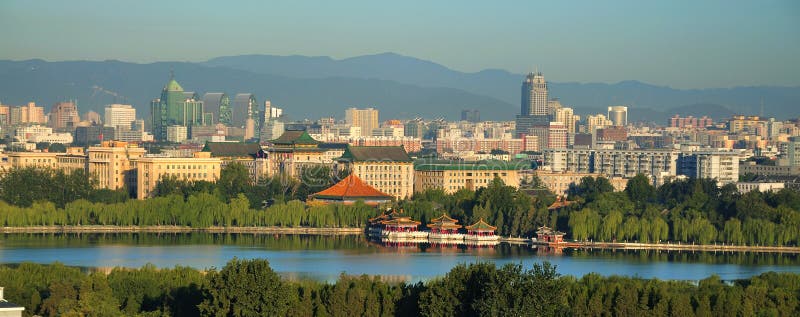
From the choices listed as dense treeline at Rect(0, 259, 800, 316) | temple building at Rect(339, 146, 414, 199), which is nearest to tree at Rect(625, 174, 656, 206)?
temple building at Rect(339, 146, 414, 199)

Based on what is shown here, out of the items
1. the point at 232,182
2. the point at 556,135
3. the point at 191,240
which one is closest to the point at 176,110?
the point at 556,135

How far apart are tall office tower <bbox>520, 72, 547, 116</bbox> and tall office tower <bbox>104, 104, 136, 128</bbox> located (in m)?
31.8

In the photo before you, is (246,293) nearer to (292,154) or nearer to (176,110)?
(292,154)

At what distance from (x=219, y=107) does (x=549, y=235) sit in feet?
334

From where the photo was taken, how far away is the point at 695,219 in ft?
152

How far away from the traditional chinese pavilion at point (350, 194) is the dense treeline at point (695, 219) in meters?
6.62

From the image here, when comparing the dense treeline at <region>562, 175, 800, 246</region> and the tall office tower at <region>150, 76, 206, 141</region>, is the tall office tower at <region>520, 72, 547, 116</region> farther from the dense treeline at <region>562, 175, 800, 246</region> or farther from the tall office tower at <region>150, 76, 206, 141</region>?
the dense treeline at <region>562, 175, 800, 246</region>

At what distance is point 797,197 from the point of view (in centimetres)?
5131

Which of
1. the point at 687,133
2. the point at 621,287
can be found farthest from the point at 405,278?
the point at 687,133

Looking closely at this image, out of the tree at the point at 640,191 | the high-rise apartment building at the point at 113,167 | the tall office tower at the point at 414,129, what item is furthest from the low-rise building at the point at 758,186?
the tall office tower at the point at 414,129

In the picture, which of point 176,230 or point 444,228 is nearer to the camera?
point 444,228

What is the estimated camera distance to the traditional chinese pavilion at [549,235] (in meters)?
45.6

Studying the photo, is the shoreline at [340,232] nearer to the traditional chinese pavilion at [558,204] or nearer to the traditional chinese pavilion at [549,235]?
the traditional chinese pavilion at [549,235]

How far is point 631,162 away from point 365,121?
60.0 meters
